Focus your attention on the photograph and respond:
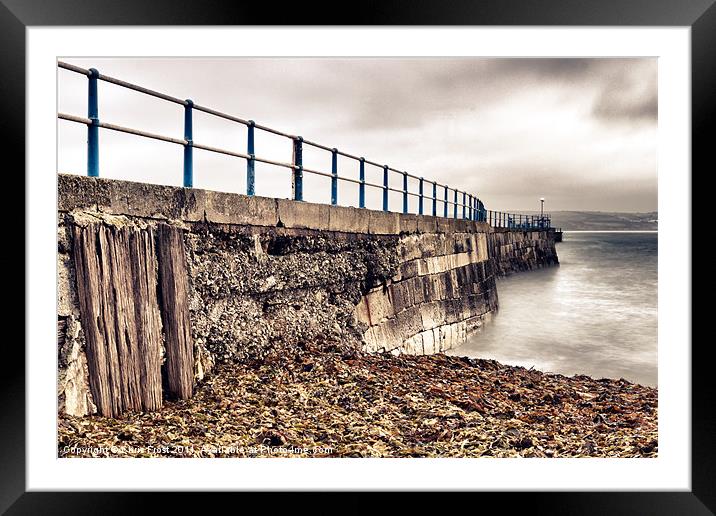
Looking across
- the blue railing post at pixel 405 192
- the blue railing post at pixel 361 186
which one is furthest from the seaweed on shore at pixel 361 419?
the blue railing post at pixel 405 192

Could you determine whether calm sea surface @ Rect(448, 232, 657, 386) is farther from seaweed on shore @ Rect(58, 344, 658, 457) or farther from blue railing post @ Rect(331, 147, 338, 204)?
blue railing post @ Rect(331, 147, 338, 204)

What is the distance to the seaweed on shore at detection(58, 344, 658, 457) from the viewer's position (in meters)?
4.50

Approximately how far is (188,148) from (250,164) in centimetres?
84

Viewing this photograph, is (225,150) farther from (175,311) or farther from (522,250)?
(522,250)

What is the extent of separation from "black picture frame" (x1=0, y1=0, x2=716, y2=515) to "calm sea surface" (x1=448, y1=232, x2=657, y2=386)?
5.15 ft

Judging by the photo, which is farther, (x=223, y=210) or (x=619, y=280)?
(x=619, y=280)

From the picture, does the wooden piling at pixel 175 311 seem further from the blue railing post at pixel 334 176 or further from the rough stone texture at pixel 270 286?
the blue railing post at pixel 334 176

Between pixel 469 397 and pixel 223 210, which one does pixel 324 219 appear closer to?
pixel 223 210

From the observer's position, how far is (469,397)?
5777 mm

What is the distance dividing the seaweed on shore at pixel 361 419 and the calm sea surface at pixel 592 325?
1.54m
